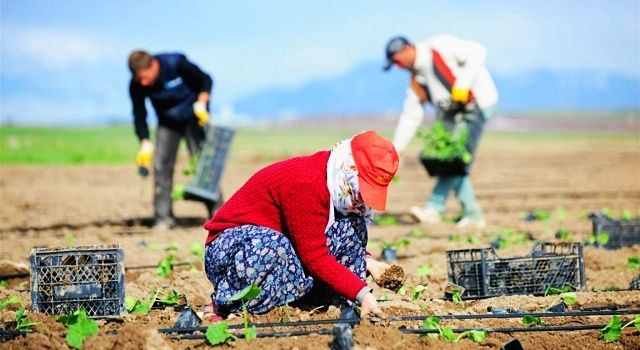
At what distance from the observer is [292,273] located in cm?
464

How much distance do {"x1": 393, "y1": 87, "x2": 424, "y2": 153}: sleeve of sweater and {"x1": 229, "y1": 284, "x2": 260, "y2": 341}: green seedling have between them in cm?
532

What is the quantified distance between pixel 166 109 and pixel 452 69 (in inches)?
121

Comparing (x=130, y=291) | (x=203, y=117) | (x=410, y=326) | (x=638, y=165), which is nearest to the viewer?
(x=410, y=326)

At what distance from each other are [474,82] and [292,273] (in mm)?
5262

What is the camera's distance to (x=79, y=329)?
13.7ft

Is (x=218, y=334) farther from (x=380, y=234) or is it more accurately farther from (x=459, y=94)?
(x=459, y=94)

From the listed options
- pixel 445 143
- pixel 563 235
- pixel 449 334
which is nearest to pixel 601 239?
pixel 563 235

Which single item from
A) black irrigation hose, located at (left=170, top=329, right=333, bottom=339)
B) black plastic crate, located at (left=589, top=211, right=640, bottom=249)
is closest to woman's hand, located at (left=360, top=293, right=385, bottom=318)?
black irrigation hose, located at (left=170, top=329, right=333, bottom=339)

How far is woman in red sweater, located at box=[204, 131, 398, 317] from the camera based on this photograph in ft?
14.2

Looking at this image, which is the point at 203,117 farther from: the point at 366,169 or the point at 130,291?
the point at 366,169

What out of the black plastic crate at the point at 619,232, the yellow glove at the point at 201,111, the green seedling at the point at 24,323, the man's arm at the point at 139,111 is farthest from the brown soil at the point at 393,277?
the man's arm at the point at 139,111

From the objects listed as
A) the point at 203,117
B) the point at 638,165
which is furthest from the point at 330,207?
the point at 638,165

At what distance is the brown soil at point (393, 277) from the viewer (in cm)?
479

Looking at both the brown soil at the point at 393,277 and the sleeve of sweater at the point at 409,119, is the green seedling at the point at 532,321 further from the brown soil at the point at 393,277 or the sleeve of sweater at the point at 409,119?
the sleeve of sweater at the point at 409,119
